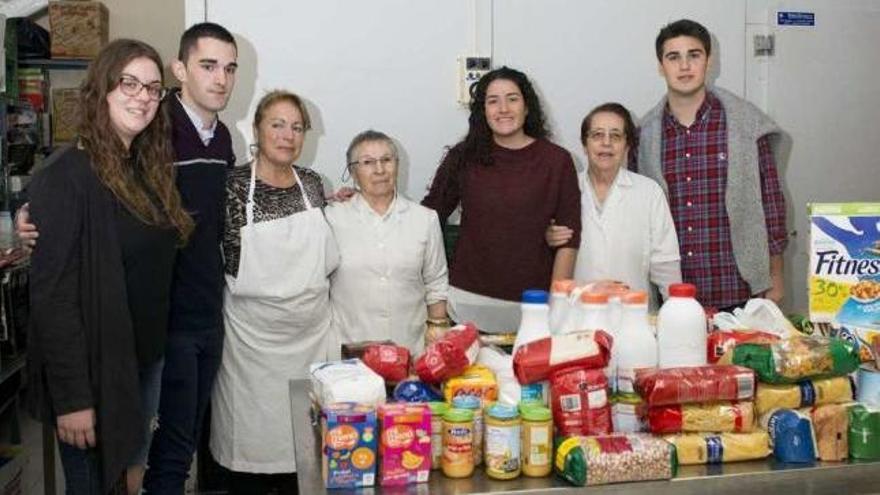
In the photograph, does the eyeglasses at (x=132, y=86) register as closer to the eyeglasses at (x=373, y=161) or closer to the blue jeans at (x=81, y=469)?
the eyeglasses at (x=373, y=161)

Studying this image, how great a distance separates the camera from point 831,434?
4.39 ft

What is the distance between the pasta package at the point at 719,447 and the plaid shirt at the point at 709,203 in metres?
1.28

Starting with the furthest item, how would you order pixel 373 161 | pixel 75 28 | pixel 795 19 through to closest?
pixel 75 28 < pixel 795 19 < pixel 373 161

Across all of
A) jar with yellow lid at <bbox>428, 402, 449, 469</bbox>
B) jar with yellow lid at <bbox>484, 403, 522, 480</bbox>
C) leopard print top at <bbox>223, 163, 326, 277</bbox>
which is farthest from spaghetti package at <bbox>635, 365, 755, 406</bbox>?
leopard print top at <bbox>223, 163, 326, 277</bbox>

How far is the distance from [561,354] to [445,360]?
213 mm

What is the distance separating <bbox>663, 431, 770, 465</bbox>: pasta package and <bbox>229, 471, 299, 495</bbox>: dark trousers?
1590mm

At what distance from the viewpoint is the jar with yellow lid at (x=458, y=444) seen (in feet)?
4.15

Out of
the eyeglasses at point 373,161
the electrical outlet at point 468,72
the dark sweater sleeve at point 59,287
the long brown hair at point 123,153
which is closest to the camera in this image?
the dark sweater sleeve at point 59,287

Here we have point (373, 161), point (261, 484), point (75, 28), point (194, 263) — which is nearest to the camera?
point (194, 263)

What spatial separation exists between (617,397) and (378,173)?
3.86 feet

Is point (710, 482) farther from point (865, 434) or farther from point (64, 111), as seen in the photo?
point (64, 111)

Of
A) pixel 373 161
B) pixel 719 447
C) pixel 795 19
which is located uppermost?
pixel 795 19

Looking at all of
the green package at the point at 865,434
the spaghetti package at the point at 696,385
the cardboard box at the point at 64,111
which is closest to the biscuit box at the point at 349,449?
the spaghetti package at the point at 696,385

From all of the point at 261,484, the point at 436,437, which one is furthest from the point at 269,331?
the point at 436,437
